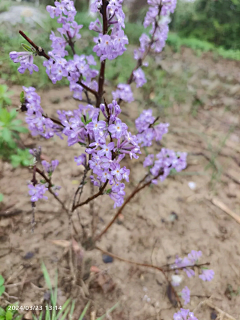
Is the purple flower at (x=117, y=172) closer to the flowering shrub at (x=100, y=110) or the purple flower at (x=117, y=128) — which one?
the flowering shrub at (x=100, y=110)

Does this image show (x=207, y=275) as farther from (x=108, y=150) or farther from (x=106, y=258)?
(x=108, y=150)

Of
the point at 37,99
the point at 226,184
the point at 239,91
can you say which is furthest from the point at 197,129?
the point at 37,99

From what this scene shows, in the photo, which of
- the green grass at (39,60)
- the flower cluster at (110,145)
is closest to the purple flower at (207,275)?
the flower cluster at (110,145)

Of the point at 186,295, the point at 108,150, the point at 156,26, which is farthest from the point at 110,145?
the point at 186,295

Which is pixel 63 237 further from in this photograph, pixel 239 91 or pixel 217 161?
pixel 239 91

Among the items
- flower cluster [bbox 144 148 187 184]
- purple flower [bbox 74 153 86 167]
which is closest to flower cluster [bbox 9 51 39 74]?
purple flower [bbox 74 153 86 167]

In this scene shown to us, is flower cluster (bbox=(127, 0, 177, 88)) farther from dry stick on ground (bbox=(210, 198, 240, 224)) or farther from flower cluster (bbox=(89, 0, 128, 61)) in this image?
dry stick on ground (bbox=(210, 198, 240, 224))
